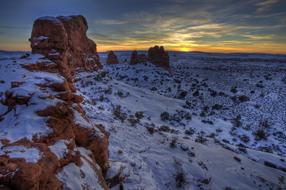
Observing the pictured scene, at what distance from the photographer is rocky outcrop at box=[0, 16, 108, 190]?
15.0 ft

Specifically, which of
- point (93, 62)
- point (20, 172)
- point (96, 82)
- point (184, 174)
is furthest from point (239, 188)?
point (93, 62)

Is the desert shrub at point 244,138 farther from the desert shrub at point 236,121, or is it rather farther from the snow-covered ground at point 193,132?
the desert shrub at point 236,121

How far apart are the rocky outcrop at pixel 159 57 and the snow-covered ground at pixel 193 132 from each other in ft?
41.7

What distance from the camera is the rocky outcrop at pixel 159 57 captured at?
180 ft

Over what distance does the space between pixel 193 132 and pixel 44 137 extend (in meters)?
15.4

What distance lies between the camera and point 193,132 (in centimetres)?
1944

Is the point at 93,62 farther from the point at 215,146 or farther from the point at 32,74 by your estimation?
the point at 32,74

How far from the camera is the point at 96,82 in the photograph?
3188 cm

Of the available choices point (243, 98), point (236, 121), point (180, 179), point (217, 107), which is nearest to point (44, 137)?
point (180, 179)

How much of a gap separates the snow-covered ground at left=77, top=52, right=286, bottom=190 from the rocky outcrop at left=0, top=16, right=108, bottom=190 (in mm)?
2239

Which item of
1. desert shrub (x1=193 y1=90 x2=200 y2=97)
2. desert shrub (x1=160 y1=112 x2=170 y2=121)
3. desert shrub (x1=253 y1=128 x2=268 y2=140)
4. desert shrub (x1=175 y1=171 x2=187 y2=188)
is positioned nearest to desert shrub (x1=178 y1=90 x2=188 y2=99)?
desert shrub (x1=193 y1=90 x2=200 y2=97)

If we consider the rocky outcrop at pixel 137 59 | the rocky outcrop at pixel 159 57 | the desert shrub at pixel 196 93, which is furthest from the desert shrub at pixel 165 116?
the rocky outcrop at pixel 137 59

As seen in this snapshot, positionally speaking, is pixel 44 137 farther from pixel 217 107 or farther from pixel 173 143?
pixel 217 107

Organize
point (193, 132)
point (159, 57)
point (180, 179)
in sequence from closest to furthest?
point (180, 179) < point (193, 132) < point (159, 57)
